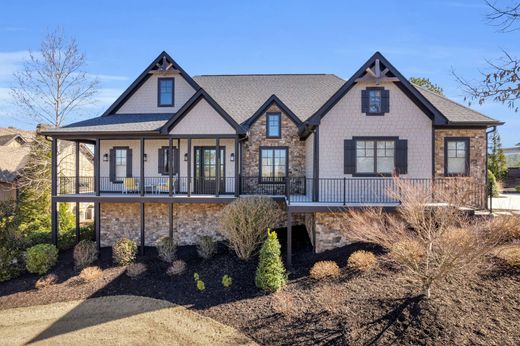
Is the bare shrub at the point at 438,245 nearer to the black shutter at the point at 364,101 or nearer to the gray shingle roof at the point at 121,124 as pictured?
the black shutter at the point at 364,101

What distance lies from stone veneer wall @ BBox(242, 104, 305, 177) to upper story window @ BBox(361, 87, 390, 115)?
4.00 metres

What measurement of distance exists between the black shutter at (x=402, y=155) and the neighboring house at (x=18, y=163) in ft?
63.7

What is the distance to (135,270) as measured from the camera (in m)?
11.9

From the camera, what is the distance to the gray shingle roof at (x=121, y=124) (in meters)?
14.1

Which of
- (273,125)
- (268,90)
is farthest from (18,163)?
(273,125)

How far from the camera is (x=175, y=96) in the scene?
1648cm

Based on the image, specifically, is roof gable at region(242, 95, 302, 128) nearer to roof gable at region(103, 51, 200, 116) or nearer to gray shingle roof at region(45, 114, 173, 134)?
roof gable at region(103, 51, 200, 116)

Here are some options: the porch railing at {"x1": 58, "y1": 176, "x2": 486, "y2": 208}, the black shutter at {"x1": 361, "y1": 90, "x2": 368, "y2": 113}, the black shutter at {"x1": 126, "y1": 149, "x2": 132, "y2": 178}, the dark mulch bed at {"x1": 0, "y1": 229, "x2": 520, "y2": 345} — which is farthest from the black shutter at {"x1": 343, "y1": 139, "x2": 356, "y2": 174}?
the black shutter at {"x1": 126, "y1": 149, "x2": 132, "y2": 178}

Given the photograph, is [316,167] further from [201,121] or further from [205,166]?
[205,166]

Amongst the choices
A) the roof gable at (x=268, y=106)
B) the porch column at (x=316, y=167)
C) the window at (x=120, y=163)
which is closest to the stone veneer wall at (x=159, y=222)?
the window at (x=120, y=163)

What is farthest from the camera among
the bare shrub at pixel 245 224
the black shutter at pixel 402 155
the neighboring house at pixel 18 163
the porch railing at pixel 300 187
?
the neighboring house at pixel 18 163

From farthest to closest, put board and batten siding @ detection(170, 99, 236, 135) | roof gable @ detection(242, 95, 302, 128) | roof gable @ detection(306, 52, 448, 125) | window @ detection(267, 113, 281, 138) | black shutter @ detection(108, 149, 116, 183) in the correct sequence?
1. black shutter @ detection(108, 149, 116, 183)
2. window @ detection(267, 113, 281, 138)
3. roof gable @ detection(242, 95, 302, 128)
4. board and batten siding @ detection(170, 99, 236, 135)
5. roof gable @ detection(306, 52, 448, 125)

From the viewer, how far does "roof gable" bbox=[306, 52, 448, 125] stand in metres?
12.1

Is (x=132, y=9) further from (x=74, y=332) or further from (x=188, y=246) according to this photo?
(x=74, y=332)
